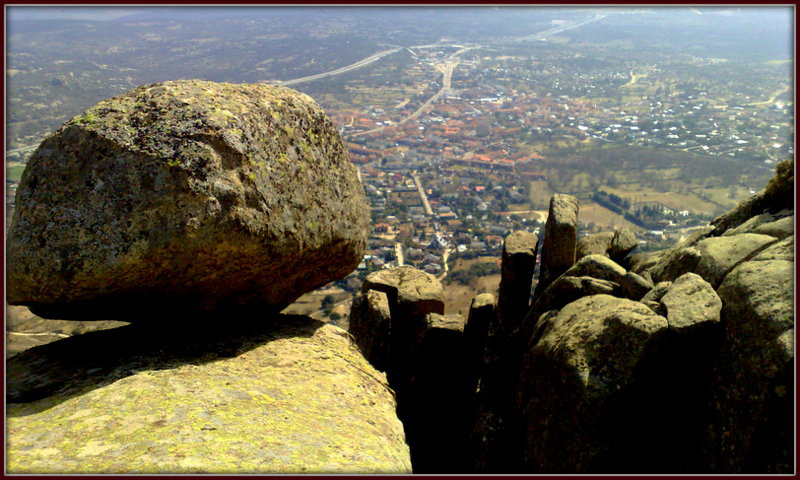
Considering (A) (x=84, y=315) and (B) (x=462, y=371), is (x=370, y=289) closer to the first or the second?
(B) (x=462, y=371)

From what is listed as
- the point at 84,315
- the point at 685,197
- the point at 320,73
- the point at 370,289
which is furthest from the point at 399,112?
the point at 84,315

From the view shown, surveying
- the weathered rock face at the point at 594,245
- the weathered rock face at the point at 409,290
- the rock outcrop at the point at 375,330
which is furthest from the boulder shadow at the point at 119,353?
the weathered rock face at the point at 594,245

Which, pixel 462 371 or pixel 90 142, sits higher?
pixel 90 142

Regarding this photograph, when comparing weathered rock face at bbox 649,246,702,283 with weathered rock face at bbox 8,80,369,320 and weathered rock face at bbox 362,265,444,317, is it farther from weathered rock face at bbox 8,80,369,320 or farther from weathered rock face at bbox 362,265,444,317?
weathered rock face at bbox 8,80,369,320

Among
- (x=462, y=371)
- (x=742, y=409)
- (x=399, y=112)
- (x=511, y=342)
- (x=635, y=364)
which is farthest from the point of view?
(x=399, y=112)

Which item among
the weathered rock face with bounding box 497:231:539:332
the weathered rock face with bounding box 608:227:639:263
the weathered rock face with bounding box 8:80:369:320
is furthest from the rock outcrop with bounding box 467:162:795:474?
the weathered rock face with bounding box 8:80:369:320

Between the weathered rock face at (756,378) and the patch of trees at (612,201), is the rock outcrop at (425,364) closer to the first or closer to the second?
the weathered rock face at (756,378)
